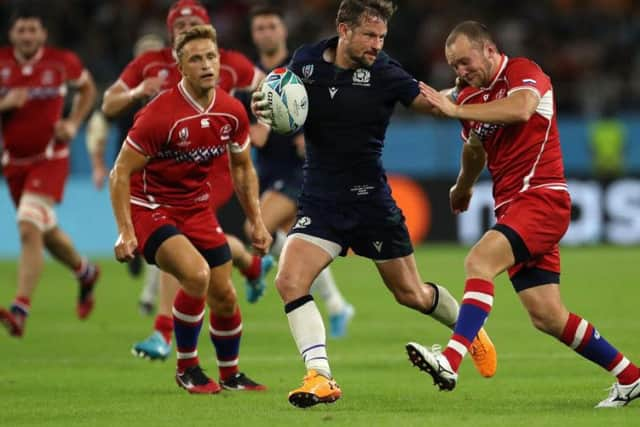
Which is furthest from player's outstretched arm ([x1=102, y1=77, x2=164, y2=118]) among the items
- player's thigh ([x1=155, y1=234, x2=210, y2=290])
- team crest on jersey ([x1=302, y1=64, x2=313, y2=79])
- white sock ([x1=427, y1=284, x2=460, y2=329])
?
white sock ([x1=427, y1=284, x2=460, y2=329])


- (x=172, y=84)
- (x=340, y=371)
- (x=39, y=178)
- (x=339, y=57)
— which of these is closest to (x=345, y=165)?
(x=339, y=57)

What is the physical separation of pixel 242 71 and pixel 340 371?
2.59 meters

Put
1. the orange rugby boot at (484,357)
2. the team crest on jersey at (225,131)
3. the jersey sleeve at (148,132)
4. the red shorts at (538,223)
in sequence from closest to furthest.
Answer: the red shorts at (538,223), the orange rugby boot at (484,357), the jersey sleeve at (148,132), the team crest on jersey at (225,131)

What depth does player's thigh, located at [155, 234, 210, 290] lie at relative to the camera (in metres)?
8.82

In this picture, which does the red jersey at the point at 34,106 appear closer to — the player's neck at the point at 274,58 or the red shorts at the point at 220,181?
the player's neck at the point at 274,58

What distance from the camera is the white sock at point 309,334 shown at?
8016 millimetres

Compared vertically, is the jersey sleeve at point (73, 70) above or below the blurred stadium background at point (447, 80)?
above

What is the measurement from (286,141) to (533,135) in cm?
526

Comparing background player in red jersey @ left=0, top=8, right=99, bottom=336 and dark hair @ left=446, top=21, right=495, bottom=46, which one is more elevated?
dark hair @ left=446, top=21, right=495, bottom=46

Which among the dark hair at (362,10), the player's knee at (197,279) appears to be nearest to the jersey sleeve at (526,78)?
the dark hair at (362,10)

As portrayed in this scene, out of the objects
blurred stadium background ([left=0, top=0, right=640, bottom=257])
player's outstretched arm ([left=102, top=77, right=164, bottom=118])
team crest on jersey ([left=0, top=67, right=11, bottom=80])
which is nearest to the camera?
player's outstretched arm ([left=102, top=77, right=164, bottom=118])

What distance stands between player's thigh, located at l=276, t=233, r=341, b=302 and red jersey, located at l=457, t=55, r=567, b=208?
1.03 metres

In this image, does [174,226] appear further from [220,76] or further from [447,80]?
[447,80]

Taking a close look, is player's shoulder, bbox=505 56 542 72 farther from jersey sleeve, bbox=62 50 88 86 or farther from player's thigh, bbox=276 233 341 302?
jersey sleeve, bbox=62 50 88 86
